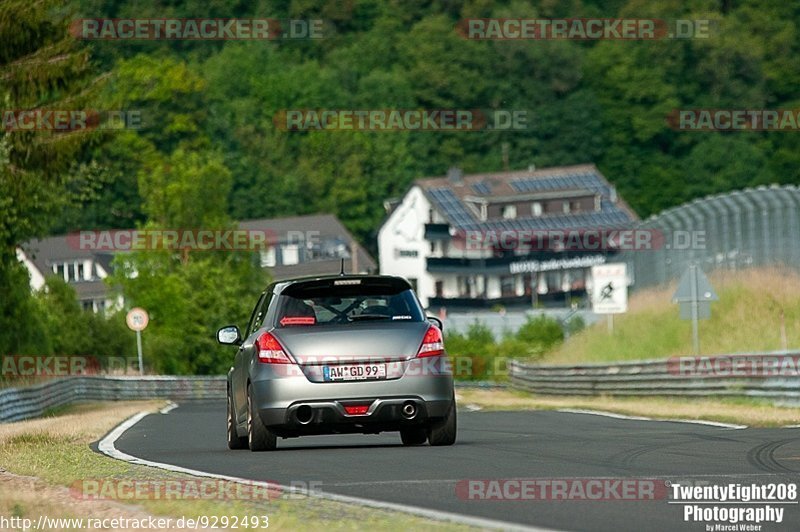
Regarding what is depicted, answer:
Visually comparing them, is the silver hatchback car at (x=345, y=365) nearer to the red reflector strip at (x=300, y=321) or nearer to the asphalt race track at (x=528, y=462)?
the red reflector strip at (x=300, y=321)

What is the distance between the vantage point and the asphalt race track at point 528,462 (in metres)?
10.6

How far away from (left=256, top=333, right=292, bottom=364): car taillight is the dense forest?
115813 millimetres

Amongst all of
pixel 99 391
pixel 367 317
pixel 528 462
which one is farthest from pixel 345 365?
pixel 99 391

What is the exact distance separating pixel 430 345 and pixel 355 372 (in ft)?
2.17

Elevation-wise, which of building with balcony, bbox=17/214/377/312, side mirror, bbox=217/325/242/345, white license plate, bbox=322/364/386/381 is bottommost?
white license plate, bbox=322/364/386/381

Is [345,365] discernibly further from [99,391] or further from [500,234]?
[500,234]

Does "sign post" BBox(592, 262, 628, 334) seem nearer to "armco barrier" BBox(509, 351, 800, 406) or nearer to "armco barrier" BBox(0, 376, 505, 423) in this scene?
"armco barrier" BBox(509, 351, 800, 406)

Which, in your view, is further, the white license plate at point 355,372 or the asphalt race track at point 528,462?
the white license plate at point 355,372

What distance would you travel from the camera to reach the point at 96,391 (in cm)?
4831

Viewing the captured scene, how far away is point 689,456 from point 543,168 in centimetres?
13853

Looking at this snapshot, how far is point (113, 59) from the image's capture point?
484ft

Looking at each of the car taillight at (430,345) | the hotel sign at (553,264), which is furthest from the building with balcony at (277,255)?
the car taillight at (430,345)

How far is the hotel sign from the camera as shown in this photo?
444ft

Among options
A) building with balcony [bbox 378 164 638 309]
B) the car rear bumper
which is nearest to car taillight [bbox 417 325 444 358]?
the car rear bumper
